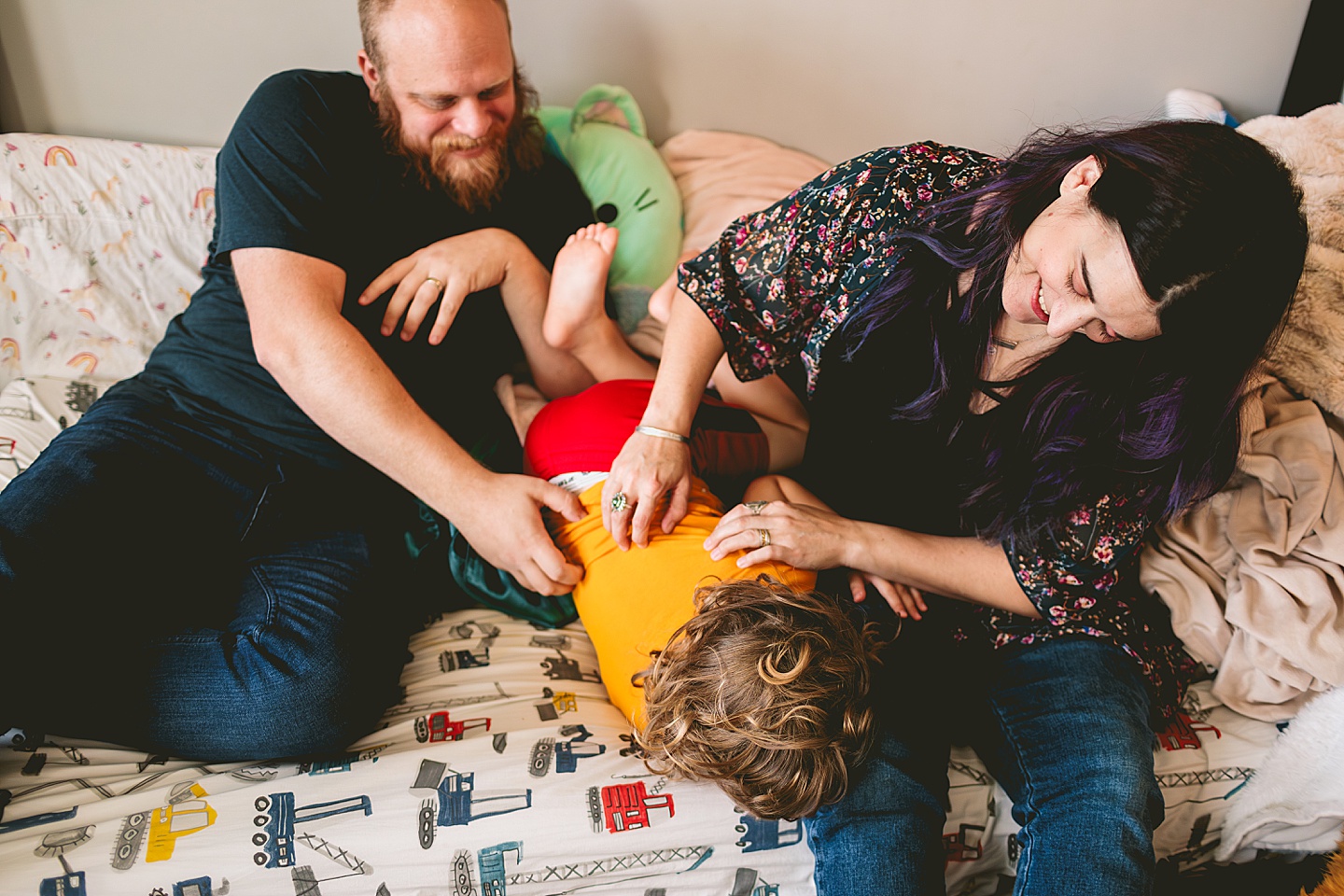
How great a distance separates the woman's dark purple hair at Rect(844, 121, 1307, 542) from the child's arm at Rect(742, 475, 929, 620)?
14cm

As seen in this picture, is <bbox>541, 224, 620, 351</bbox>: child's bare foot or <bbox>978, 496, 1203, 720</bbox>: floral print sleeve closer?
<bbox>978, 496, 1203, 720</bbox>: floral print sleeve

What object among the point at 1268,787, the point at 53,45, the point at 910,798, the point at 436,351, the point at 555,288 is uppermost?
the point at 53,45

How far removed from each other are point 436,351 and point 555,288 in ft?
0.80

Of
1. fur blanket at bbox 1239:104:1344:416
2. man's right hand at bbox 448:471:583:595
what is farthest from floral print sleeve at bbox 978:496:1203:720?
man's right hand at bbox 448:471:583:595

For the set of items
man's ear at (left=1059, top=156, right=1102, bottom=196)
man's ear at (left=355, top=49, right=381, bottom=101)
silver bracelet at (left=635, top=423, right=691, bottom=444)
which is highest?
man's ear at (left=355, top=49, right=381, bottom=101)

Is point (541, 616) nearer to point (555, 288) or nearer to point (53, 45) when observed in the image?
point (555, 288)

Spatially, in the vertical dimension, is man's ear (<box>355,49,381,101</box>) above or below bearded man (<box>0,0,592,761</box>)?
above

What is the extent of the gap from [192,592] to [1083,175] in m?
1.32

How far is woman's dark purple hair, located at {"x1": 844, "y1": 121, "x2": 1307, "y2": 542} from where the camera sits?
0.85 m

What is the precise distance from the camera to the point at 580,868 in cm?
108

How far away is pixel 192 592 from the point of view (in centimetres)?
128

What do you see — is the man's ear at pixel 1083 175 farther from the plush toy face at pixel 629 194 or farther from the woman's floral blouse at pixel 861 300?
the plush toy face at pixel 629 194

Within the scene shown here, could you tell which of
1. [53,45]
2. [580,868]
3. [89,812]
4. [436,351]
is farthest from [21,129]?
[580,868]

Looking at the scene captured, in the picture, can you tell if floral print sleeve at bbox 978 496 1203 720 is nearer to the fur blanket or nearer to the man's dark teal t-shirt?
the fur blanket
